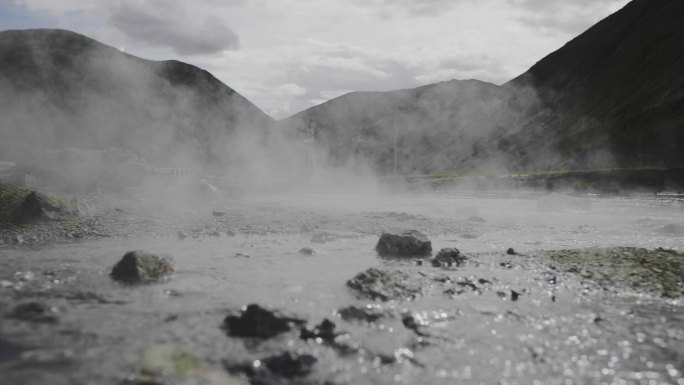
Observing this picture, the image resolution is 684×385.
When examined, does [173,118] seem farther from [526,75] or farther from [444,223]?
[526,75]

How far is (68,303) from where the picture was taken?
14.5 ft

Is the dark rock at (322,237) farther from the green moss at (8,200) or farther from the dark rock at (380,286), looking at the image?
the green moss at (8,200)

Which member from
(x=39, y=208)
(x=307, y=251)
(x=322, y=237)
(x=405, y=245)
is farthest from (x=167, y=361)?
(x=39, y=208)

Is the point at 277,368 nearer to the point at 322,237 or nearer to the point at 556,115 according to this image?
the point at 322,237

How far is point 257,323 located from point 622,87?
2940 inches

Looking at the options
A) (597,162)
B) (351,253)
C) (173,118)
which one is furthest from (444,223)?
(597,162)

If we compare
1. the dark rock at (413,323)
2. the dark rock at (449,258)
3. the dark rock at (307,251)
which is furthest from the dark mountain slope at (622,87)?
the dark rock at (413,323)

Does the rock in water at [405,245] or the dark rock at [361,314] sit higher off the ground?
the rock in water at [405,245]

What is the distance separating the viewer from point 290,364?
10.7 ft

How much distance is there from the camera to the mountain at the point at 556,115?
173ft

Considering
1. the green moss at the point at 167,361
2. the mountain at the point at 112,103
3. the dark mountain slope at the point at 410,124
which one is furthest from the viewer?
the dark mountain slope at the point at 410,124

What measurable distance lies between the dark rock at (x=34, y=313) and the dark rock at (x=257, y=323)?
5.09 feet

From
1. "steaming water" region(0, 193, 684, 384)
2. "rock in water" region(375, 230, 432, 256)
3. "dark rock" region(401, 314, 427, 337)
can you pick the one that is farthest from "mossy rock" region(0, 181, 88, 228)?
"dark rock" region(401, 314, 427, 337)

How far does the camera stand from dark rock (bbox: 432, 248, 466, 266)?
6469 millimetres
